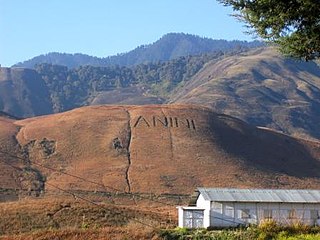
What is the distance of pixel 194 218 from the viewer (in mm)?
49062

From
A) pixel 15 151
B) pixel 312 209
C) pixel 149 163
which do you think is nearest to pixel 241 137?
pixel 149 163

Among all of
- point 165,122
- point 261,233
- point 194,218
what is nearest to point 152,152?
point 165,122

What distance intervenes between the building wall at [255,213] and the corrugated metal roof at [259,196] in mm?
351

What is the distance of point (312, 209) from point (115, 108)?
301ft

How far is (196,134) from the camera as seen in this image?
396 ft

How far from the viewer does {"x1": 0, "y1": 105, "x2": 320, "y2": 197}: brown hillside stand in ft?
318

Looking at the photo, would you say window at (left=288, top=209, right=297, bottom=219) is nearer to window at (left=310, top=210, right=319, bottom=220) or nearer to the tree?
window at (left=310, top=210, right=319, bottom=220)

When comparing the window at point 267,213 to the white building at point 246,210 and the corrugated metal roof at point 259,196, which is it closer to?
the white building at point 246,210

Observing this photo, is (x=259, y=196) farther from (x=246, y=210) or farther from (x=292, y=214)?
(x=292, y=214)

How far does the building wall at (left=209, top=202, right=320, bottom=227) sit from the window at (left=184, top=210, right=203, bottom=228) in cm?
120

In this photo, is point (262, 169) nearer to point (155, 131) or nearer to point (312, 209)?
point (155, 131)

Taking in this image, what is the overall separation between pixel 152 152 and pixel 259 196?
200ft

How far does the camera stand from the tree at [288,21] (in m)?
14.7

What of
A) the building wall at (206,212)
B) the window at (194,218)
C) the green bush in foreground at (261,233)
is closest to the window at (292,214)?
the building wall at (206,212)
